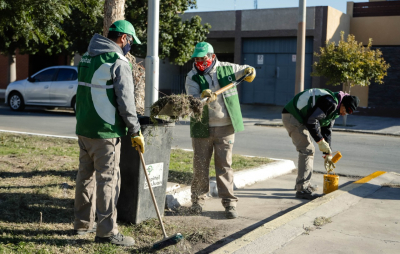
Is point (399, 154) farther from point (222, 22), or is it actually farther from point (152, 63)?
point (222, 22)

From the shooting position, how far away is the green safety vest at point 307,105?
6129 millimetres

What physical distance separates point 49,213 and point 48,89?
42.5 ft

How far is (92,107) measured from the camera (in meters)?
4.14

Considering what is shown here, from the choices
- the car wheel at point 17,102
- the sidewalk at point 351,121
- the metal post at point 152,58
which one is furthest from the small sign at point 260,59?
the metal post at point 152,58

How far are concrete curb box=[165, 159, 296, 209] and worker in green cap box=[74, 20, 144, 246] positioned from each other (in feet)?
4.79

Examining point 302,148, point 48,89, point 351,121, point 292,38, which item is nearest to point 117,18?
point 302,148

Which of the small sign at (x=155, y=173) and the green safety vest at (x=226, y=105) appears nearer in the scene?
the small sign at (x=155, y=173)

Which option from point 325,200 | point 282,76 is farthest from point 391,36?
point 325,200

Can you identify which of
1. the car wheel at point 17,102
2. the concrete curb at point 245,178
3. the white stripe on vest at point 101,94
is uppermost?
the white stripe on vest at point 101,94

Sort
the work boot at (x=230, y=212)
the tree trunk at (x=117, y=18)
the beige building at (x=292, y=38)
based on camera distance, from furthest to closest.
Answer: the beige building at (x=292, y=38)
the tree trunk at (x=117, y=18)
the work boot at (x=230, y=212)

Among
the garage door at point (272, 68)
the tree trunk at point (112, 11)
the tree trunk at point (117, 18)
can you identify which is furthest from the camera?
the garage door at point (272, 68)

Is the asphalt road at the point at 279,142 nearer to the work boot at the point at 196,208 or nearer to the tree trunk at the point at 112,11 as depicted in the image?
the tree trunk at the point at 112,11

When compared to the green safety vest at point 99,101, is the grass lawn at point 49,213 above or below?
below

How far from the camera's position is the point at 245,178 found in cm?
711
